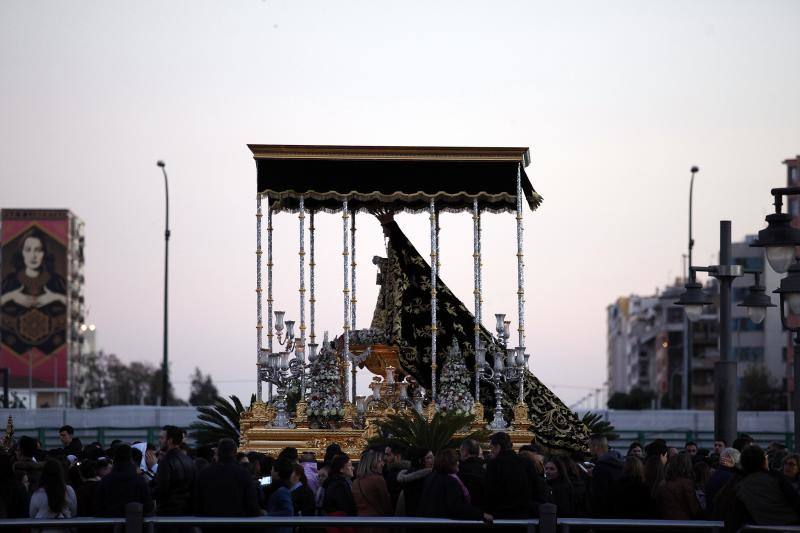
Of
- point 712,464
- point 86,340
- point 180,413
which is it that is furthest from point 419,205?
→ point 86,340

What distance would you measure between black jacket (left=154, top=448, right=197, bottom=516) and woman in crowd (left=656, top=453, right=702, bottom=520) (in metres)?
4.40

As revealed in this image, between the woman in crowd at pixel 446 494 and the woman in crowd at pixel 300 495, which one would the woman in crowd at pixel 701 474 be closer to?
the woman in crowd at pixel 446 494

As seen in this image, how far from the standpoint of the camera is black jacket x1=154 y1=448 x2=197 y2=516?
59.0 ft

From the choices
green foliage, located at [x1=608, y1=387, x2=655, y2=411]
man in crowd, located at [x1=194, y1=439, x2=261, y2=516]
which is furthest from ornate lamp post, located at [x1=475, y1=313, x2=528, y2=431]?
green foliage, located at [x1=608, y1=387, x2=655, y2=411]

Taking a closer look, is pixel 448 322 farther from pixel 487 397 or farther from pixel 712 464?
pixel 712 464

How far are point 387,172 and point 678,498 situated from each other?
49.0ft

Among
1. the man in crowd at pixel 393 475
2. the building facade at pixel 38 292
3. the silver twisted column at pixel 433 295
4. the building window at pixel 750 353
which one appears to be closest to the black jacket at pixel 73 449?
the man in crowd at pixel 393 475

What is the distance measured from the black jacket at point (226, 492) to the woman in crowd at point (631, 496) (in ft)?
10.9

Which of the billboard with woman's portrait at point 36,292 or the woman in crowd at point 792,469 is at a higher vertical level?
the billboard with woman's portrait at point 36,292

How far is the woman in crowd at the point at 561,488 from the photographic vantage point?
18.2m

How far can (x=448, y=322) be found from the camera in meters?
32.9

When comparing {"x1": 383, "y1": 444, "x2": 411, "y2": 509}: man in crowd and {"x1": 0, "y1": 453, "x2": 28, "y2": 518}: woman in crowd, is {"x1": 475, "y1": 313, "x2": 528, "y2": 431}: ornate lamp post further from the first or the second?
{"x1": 0, "y1": 453, "x2": 28, "y2": 518}: woman in crowd

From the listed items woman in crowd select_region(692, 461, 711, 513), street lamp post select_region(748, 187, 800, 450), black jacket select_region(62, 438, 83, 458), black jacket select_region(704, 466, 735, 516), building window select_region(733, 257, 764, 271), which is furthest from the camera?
building window select_region(733, 257, 764, 271)

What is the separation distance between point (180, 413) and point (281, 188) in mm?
A: 26015
